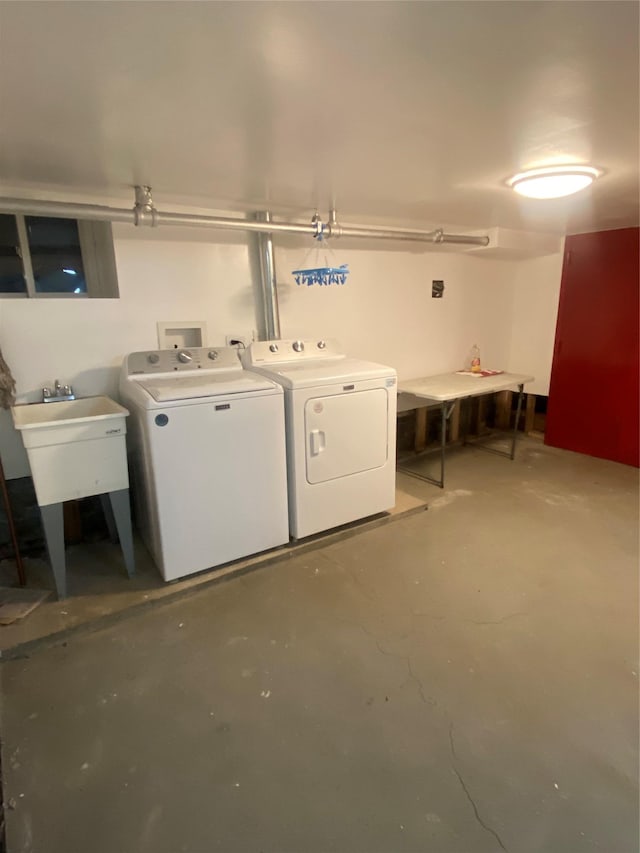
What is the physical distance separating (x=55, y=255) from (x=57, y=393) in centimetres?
78

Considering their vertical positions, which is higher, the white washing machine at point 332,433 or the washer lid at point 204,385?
the washer lid at point 204,385

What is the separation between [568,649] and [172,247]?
3.04 meters

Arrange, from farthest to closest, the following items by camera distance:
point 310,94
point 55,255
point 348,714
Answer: point 55,255, point 348,714, point 310,94

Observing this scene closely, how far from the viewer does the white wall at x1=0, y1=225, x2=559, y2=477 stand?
8.66ft

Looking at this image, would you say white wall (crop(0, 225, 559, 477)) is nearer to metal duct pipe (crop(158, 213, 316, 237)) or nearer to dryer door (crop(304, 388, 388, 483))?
metal duct pipe (crop(158, 213, 316, 237))

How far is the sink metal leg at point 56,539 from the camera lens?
7.23 feet

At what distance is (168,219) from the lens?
250 centimetres

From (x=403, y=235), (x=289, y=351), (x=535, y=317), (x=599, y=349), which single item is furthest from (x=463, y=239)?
(x=289, y=351)

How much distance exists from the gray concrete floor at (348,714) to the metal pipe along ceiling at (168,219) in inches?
77.5

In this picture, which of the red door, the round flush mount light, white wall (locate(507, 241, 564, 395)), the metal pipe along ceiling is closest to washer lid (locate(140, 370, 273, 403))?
the metal pipe along ceiling

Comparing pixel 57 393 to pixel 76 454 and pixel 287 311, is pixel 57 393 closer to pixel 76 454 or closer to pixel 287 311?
pixel 76 454

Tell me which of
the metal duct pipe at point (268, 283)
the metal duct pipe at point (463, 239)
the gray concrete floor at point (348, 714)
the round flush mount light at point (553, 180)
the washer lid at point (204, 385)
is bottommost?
the gray concrete floor at point (348, 714)

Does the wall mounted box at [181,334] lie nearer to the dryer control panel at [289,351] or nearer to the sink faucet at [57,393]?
the dryer control panel at [289,351]

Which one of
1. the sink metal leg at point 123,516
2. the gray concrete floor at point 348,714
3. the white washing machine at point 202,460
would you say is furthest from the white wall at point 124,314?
the gray concrete floor at point 348,714
